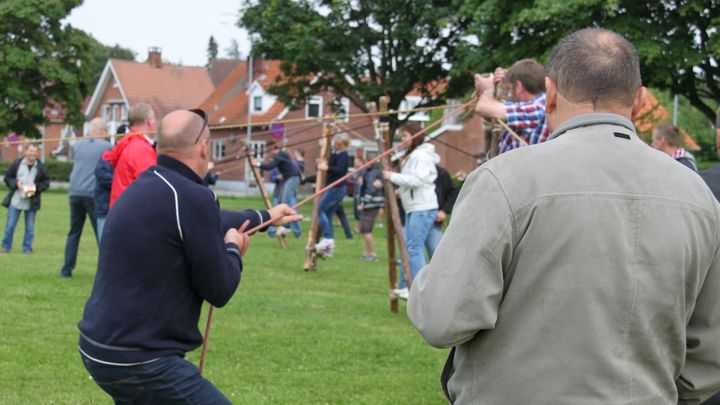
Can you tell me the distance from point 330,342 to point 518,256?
6467mm

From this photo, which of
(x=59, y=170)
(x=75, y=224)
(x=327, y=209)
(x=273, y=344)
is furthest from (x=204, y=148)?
(x=59, y=170)

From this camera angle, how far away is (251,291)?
12492 mm

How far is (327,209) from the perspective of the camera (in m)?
17.1

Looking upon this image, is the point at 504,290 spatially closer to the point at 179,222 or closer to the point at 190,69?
the point at 179,222

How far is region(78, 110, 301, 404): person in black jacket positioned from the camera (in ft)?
13.0

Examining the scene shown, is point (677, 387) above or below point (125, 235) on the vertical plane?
below

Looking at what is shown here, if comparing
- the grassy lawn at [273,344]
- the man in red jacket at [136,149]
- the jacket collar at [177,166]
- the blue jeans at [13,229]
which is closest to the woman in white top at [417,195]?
the grassy lawn at [273,344]

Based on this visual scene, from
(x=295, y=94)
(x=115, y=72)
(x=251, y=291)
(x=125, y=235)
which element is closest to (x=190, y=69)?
(x=115, y=72)

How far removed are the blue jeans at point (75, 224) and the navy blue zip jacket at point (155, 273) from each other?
29.9ft

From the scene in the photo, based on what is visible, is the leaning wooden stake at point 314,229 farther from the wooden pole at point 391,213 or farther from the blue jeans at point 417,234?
the wooden pole at point 391,213

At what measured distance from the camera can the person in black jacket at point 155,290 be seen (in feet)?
13.0

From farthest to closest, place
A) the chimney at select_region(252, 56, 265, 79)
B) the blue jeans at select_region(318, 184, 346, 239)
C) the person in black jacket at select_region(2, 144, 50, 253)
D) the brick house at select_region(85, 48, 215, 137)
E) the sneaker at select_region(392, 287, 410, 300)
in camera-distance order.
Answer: the brick house at select_region(85, 48, 215, 137) < the chimney at select_region(252, 56, 265, 79) < the blue jeans at select_region(318, 184, 346, 239) < the person in black jacket at select_region(2, 144, 50, 253) < the sneaker at select_region(392, 287, 410, 300)

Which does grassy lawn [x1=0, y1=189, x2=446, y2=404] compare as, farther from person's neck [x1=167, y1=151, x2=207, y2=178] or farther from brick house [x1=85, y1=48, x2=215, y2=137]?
brick house [x1=85, y1=48, x2=215, y2=137]

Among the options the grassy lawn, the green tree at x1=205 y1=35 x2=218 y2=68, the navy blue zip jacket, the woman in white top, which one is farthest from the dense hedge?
the green tree at x1=205 y1=35 x2=218 y2=68
